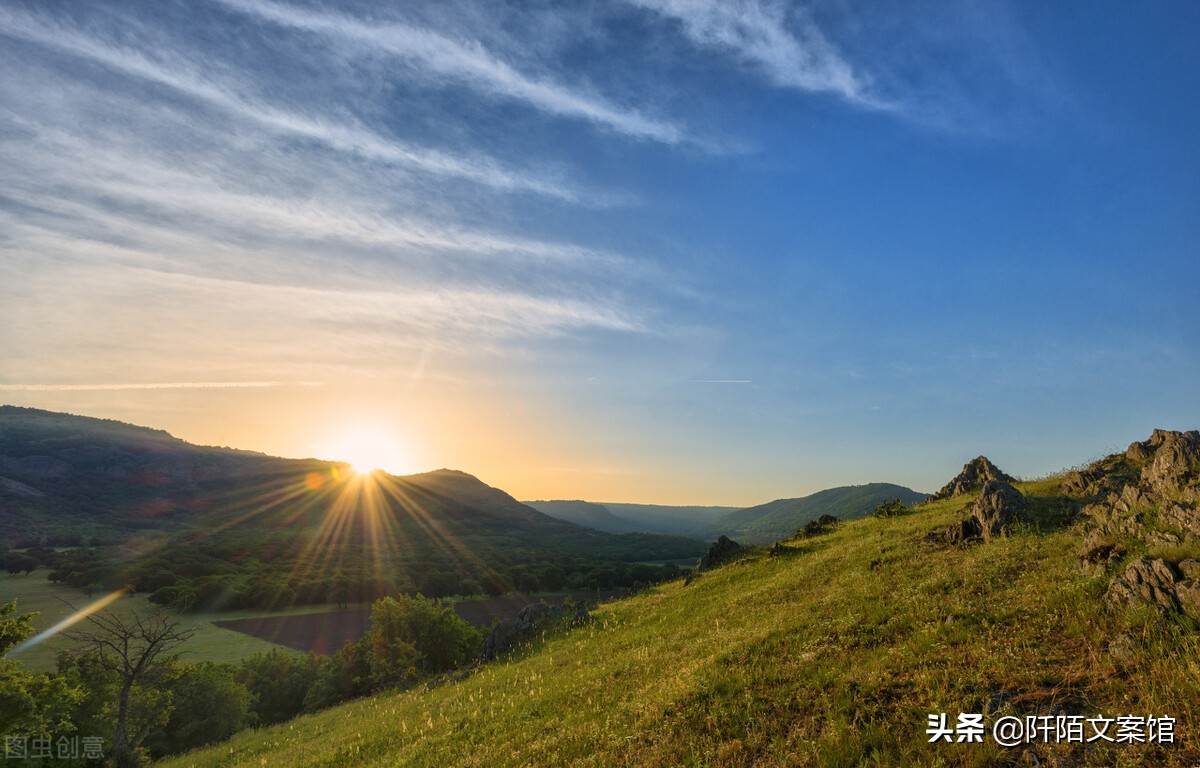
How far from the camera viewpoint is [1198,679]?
7.57m

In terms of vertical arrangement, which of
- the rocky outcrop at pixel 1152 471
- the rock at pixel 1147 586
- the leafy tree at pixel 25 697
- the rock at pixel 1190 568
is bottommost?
the leafy tree at pixel 25 697

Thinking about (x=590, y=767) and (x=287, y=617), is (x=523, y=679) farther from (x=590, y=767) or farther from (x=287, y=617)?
(x=287, y=617)

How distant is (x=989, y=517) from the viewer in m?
20.7

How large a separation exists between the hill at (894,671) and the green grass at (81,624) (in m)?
67.1

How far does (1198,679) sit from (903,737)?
4.31 meters

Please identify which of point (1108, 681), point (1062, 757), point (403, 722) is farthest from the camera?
point (403, 722)

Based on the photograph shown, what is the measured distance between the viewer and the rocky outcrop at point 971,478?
35062mm

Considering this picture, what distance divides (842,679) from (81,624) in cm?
16038

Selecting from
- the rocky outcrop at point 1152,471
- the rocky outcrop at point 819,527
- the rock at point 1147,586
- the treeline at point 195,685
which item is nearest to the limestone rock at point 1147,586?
the rock at point 1147,586

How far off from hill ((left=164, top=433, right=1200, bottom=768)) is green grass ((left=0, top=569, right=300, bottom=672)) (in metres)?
67.1

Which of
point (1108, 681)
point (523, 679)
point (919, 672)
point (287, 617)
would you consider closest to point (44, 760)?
point (523, 679)

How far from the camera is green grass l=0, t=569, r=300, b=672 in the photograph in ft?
273

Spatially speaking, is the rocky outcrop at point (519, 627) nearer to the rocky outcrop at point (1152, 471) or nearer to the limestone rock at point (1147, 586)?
the limestone rock at point (1147, 586)

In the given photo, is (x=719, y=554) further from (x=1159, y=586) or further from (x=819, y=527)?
(x=1159, y=586)
